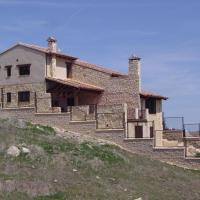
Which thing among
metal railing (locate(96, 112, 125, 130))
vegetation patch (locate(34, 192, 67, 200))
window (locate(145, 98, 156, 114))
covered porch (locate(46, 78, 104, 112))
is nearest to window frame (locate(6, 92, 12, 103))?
covered porch (locate(46, 78, 104, 112))

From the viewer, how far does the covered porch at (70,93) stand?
44.7 m

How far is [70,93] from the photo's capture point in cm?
4575

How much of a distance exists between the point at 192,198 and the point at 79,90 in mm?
19055

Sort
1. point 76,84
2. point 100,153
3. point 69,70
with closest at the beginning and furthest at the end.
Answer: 1. point 100,153
2. point 76,84
3. point 69,70

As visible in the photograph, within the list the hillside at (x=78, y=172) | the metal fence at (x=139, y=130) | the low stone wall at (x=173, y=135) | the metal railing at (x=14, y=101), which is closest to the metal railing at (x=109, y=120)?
the metal fence at (x=139, y=130)

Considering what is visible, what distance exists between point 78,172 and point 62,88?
1747 centimetres

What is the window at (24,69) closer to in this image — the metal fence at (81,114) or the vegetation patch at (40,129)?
the metal fence at (81,114)

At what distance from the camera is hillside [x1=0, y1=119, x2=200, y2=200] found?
25234 millimetres

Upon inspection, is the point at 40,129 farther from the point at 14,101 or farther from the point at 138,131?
the point at 14,101

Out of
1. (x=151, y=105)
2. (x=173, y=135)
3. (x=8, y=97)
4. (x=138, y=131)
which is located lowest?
(x=173, y=135)

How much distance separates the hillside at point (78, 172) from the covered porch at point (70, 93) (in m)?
8.60

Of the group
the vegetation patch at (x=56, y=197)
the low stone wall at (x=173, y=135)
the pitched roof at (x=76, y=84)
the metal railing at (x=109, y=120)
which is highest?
the pitched roof at (x=76, y=84)

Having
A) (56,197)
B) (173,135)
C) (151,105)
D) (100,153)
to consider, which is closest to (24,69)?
(151,105)

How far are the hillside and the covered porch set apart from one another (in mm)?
8595
